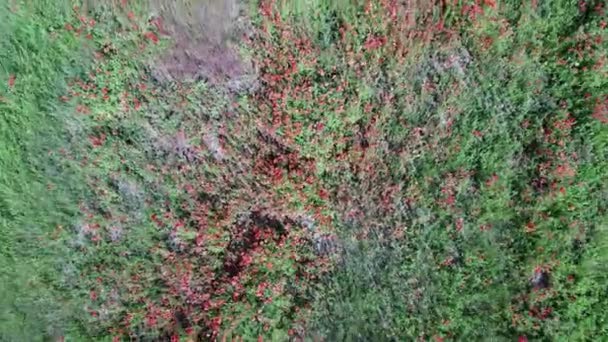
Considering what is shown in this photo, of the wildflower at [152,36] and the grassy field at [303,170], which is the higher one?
the wildflower at [152,36]

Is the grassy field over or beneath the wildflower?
beneath

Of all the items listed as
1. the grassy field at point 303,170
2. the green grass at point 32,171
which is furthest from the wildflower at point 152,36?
the green grass at point 32,171

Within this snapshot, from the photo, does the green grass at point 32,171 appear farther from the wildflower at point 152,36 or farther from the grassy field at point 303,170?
the wildflower at point 152,36

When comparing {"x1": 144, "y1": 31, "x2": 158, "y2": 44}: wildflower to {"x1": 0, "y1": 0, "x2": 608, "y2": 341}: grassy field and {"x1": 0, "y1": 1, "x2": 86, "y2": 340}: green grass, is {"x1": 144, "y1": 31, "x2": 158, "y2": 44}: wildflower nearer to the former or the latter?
{"x1": 0, "y1": 0, "x2": 608, "y2": 341}: grassy field

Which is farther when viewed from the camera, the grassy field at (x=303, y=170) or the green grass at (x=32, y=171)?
the green grass at (x=32, y=171)

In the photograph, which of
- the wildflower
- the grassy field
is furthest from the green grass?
the wildflower

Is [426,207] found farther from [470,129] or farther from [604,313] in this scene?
[604,313]

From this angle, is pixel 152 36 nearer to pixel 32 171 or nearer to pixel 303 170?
pixel 32 171

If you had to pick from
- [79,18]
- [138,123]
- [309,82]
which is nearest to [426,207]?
[309,82]
